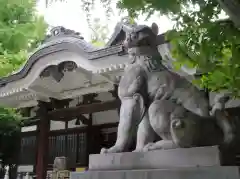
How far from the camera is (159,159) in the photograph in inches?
136

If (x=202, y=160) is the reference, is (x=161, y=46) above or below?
above

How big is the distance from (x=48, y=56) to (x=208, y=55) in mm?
5244

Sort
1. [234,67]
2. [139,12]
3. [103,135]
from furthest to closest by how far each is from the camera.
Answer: [103,135], [139,12], [234,67]

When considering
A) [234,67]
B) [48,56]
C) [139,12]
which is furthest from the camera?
[48,56]

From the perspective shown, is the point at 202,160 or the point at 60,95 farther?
the point at 60,95

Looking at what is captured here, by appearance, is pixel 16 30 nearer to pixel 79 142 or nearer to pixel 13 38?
pixel 13 38

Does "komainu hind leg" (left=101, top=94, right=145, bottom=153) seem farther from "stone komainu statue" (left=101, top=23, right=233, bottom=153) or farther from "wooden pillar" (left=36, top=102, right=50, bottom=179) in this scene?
"wooden pillar" (left=36, top=102, right=50, bottom=179)

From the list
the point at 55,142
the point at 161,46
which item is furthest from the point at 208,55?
the point at 55,142

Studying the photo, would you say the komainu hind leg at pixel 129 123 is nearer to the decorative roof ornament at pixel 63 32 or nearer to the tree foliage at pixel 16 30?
the decorative roof ornament at pixel 63 32

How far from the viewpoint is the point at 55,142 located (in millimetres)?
9430

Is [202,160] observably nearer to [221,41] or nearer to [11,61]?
[221,41]

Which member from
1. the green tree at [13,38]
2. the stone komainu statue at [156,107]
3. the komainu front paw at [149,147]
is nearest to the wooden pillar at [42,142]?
the green tree at [13,38]

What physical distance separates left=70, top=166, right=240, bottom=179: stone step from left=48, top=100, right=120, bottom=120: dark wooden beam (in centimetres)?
438

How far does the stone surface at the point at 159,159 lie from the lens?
10.5ft
